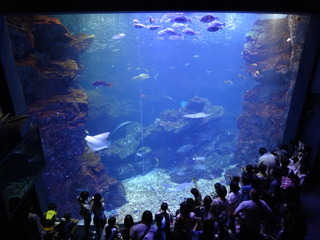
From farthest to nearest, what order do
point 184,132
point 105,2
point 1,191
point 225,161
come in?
point 184,132 < point 225,161 < point 105,2 < point 1,191

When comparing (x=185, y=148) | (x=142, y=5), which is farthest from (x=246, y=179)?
(x=185, y=148)

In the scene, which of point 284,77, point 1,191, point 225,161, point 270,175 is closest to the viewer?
point 1,191

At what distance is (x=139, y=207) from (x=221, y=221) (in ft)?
27.5

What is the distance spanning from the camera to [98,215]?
427cm

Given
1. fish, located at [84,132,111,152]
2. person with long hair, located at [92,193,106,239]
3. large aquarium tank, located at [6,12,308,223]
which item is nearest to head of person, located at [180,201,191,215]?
large aquarium tank, located at [6,12,308,223]

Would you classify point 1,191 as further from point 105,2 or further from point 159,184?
point 159,184

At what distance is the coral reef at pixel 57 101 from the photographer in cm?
816

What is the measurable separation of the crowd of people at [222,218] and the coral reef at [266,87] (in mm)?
6901

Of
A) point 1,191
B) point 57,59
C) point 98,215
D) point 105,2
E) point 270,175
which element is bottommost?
point 98,215

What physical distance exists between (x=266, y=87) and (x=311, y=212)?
31.8 feet

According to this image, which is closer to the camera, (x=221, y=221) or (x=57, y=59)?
(x=221, y=221)

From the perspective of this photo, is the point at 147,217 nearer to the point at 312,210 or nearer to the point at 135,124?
the point at 312,210

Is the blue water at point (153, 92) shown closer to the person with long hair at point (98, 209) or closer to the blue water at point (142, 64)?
the blue water at point (142, 64)

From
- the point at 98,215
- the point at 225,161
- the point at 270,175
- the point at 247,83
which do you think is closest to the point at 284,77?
the point at 270,175
